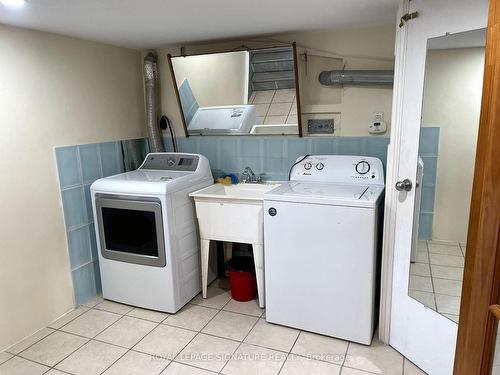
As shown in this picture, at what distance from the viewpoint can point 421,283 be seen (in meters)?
1.95

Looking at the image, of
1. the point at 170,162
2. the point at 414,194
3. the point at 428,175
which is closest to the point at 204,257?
the point at 170,162

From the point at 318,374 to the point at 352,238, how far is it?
2.48 feet

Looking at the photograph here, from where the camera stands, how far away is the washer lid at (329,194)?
2.04 m

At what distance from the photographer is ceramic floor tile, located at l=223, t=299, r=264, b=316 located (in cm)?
261

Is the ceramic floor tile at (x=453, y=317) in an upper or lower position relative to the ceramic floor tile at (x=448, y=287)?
lower

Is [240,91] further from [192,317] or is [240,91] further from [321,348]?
[321,348]

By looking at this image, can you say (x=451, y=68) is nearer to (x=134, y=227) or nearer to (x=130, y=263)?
(x=134, y=227)

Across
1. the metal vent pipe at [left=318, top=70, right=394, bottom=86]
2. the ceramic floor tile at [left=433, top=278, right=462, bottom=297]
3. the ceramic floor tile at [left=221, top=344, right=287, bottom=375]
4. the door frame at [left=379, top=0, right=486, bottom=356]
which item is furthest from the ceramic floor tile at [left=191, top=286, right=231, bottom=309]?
the metal vent pipe at [left=318, top=70, right=394, bottom=86]

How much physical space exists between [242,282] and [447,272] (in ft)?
4.59

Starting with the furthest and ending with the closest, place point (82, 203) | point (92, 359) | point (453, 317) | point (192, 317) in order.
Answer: point (82, 203) → point (192, 317) → point (92, 359) → point (453, 317)

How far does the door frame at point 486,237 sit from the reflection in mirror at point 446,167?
0.84m

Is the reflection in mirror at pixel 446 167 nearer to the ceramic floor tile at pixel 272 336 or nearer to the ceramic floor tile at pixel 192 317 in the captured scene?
the ceramic floor tile at pixel 272 336

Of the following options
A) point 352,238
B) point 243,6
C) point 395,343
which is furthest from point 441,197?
point 243,6

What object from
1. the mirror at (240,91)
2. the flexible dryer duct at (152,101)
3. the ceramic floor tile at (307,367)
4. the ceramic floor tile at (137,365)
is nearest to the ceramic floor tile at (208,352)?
the ceramic floor tile at (137,365)
